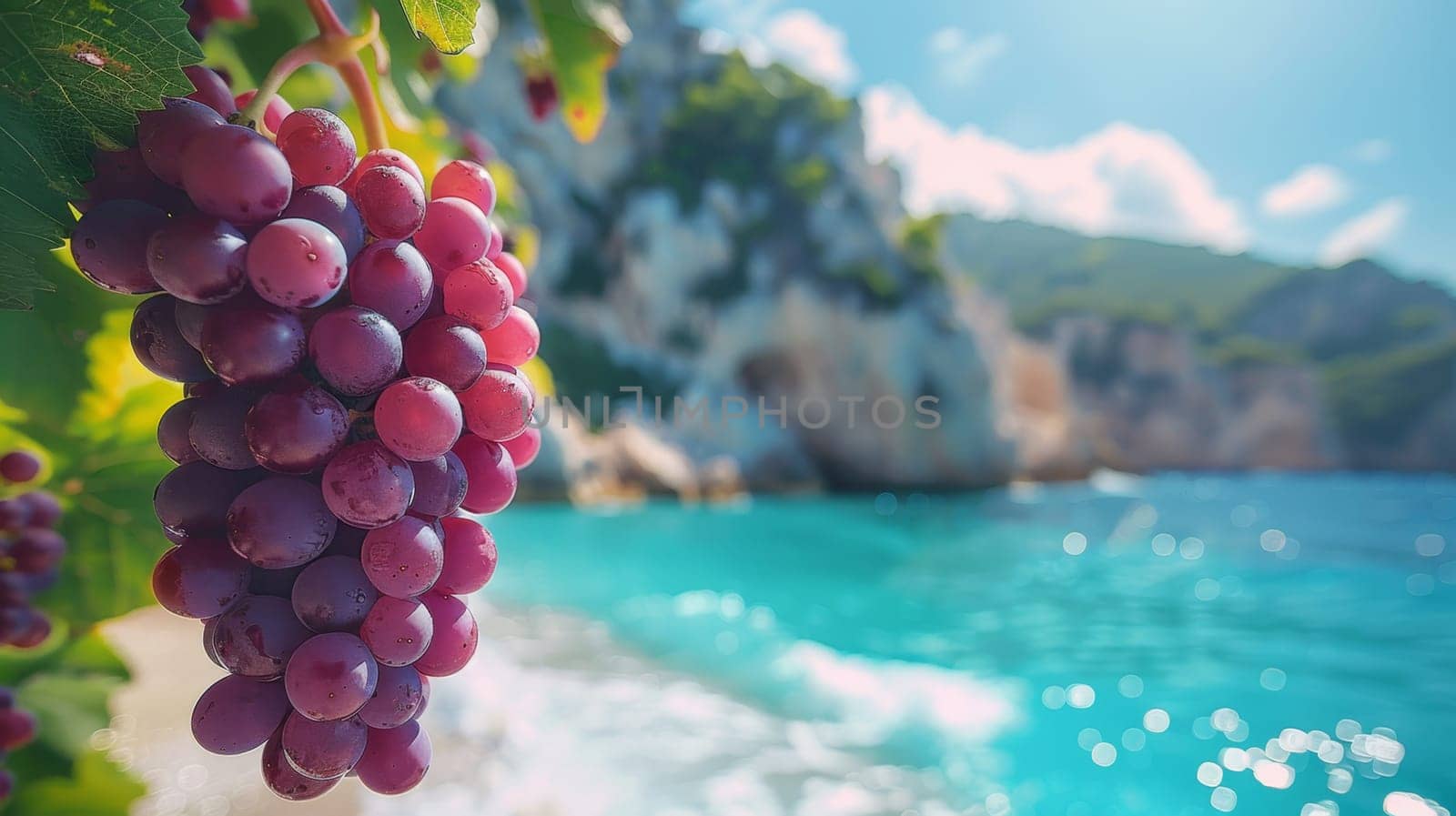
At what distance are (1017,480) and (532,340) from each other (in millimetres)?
15592

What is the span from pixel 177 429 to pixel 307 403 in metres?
0.08

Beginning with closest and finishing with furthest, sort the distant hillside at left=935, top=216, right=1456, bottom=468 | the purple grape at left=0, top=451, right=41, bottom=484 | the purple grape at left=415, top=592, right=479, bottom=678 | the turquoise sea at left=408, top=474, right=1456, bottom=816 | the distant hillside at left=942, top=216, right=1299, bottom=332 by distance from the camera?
the purple grape at left=415, top=592, right=479, bottom=678 < the purple grape at left=0, top=451, right=41, bottom=484 < the turquoise sea at left=408, top=474, right=1456, bottom=816 < the distant hillside at left=935, top=216, right=1456, bottom=468 < the distant hillside at left=942, top=216, right=1299, bottom=332

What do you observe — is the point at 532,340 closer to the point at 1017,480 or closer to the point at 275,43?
the point at 275,43

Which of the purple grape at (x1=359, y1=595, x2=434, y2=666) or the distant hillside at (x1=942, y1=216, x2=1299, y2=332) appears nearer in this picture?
the purple grape at (x1=359, y1=595, x2=434, y2=666)

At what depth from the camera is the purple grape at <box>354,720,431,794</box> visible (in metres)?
0.35

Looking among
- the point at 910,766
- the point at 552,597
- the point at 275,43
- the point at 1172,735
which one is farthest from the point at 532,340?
the point at 552,597

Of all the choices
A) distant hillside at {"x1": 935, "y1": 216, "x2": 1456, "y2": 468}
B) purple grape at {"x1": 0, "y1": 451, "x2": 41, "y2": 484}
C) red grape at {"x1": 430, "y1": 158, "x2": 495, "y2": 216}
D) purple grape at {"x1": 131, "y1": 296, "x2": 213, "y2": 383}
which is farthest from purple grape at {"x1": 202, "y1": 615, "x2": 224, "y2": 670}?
distant hillside at {"x1": 935, "y1": 216, "x2": 1456, "y2": 468}

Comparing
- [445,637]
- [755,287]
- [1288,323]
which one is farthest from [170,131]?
[1288,323]

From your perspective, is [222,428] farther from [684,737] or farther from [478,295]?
[684,737]

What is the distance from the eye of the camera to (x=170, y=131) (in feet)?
0.94

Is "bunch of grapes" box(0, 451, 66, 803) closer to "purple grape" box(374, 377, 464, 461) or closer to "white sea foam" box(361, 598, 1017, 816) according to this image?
"purple grape" box(374, 377, 464, 461)

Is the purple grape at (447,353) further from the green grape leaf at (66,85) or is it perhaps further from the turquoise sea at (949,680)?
the turquoise sea at (949,680)

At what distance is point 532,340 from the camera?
1.28 ft

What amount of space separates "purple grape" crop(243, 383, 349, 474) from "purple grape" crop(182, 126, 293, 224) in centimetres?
7
